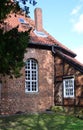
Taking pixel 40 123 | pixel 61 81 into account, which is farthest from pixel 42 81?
pixel 40 123

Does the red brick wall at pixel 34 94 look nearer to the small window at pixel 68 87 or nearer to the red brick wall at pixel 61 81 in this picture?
the red brick wall at pixel 61 81

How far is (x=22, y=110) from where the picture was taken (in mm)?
23266

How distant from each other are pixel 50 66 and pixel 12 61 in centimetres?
1133

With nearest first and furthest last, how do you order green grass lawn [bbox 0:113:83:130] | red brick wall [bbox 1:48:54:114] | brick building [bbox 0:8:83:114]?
green grass lawn [bbox 0:113:83:130] → red brick wall [bbox 1:48:54:114] → brick building [bbox 0:8:83:114]

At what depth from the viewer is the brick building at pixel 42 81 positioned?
22.8 meters

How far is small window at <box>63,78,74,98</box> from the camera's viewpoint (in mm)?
23656

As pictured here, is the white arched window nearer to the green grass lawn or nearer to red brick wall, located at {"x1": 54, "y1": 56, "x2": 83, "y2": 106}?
red brick wall, located at {"x1": 54, "y1": 56, "x2": 83, "y2": 106}

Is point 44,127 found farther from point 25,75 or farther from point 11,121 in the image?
point 25,75

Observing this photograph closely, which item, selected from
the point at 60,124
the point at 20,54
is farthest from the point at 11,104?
the point at 20,54

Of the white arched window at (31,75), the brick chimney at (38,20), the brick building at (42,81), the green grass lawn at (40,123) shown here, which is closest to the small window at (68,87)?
the brick building at (42,81)

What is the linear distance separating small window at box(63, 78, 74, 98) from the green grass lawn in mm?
3521

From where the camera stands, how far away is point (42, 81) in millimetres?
24781

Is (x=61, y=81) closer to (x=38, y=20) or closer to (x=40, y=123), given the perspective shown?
(x=38, y=20)

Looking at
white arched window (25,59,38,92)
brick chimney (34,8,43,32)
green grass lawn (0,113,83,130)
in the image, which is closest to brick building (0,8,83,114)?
white arched window (25,59,38,92)
